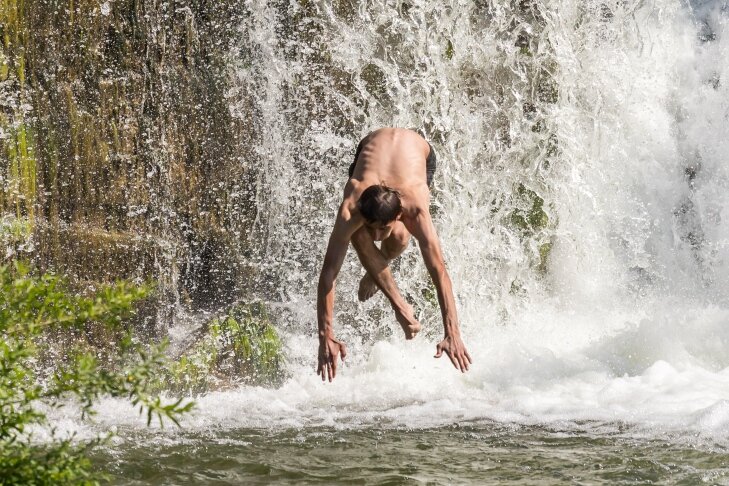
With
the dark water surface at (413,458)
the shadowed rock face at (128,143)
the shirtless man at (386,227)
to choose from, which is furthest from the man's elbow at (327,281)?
the shadowed rock face at (128,143)

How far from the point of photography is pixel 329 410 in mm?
7219

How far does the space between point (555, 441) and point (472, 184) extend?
13.9ft

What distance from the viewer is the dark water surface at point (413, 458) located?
5.17 m

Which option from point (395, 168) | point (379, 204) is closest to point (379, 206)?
point (379, 204)

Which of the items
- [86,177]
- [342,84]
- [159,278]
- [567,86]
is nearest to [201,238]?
[159,278]

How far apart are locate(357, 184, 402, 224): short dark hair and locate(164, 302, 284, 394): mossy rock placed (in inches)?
105

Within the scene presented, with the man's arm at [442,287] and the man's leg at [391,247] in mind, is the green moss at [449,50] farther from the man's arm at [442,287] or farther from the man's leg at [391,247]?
the man's arm at [442,287]

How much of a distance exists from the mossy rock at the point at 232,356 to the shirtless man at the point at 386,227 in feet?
6.19

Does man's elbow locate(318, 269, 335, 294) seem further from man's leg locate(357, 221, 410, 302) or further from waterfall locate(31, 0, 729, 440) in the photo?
waterfall locate(31, 0, 729, 440)

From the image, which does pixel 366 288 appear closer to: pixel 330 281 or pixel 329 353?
pixel 330 281

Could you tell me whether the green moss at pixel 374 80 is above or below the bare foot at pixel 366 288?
above

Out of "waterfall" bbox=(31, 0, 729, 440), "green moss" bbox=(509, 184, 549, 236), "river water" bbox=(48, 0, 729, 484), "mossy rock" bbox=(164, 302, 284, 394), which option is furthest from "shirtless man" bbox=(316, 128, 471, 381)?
"green moss" bbox=(509, 184, 549, 236)

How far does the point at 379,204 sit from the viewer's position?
20.3ft

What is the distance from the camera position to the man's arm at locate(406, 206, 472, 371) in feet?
19.2
